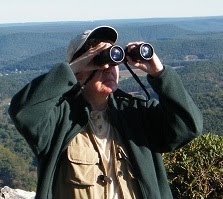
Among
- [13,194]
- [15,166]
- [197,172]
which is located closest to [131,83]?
[15,166]

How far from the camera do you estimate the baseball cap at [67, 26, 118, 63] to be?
2076mm

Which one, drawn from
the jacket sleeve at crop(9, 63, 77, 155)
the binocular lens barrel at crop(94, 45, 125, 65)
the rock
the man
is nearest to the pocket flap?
the man

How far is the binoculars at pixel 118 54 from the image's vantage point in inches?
78.0

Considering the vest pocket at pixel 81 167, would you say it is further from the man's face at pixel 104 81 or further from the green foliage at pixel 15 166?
the green foliage at pixel 15 166

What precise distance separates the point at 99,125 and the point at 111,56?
299mm

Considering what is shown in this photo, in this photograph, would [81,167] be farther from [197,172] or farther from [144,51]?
[197,172]

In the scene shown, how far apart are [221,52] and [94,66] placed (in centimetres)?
15496

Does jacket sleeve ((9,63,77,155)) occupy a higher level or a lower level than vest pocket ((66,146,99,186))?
higher

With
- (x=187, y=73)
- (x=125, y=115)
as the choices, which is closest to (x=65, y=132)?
(x=125, y=115)

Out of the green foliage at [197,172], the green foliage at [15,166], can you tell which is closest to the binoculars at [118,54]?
the green foliage at [197,172]

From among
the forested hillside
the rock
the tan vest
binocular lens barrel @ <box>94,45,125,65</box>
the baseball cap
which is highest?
the baseball cap

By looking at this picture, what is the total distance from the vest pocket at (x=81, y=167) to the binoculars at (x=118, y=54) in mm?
342

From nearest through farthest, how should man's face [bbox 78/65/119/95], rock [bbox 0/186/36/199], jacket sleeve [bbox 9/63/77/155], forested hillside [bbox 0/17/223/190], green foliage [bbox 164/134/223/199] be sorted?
jacket sleeve [bbox 9/63/77/155] → man's face [bbox 78/65/119/95] → green foliage [bbox 164/134/223/199] → rock [bbox 0/186/36/199] → forested hillside [bbox 0/17/223/190]

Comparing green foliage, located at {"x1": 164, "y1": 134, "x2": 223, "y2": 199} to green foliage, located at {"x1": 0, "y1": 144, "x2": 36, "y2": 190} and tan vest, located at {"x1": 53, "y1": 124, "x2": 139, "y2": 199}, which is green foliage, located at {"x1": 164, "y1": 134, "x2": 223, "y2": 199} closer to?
tan vest, located at {"x1": 53, "y1": 124, "x2": 139, "y2": 199}
